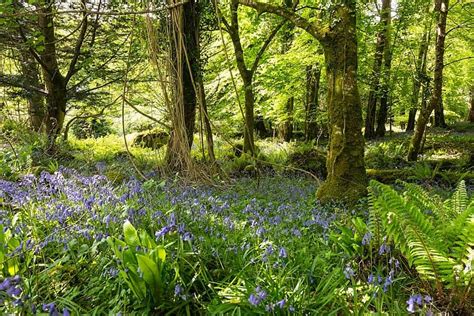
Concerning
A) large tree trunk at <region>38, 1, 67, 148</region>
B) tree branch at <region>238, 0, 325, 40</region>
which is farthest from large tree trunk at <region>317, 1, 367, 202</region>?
large tree trunk at <region>38, 1, 67, 148</region>

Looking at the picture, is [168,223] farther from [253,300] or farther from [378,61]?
[378,61]

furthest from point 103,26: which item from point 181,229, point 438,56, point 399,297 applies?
point 399,297

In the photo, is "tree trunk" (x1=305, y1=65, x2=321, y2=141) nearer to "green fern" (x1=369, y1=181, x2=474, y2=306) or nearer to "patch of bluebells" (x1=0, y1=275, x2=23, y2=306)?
"green fern" (x1=369, y1=181, x2=474, y2=306)

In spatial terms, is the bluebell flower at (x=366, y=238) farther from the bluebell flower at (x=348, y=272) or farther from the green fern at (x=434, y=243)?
the bluebell flower at (x=348, y=272)

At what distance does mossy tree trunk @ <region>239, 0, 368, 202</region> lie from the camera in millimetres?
3811

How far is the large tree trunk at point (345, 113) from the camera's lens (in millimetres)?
3812

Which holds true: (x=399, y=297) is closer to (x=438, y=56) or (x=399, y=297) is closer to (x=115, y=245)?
(x=115, y=245)

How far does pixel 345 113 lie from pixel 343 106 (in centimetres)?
8

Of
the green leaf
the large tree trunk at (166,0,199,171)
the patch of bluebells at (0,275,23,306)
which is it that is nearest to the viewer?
the patch of bluebells at (0,275,23,306)

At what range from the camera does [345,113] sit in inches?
152

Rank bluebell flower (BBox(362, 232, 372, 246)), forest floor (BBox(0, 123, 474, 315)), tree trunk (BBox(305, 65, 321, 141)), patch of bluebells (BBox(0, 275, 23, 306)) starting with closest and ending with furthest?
patch of bluebells (BBox(0, 275, 23, 306)) → forest floor (BBox(0, 123, 474, 315)) → bluebell flower (BBox(362, 232, 372, 246)) → tree trunk (BBox(305, 65, 321, 141))

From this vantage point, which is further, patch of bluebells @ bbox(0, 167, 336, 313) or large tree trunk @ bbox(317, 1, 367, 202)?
large tree trunk @ bbox(317, 1, 367, 202)

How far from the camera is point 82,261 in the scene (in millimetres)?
1975

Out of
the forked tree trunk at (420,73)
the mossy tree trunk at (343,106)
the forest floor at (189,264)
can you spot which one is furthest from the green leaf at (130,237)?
the forked tree trunk at (420,73)
